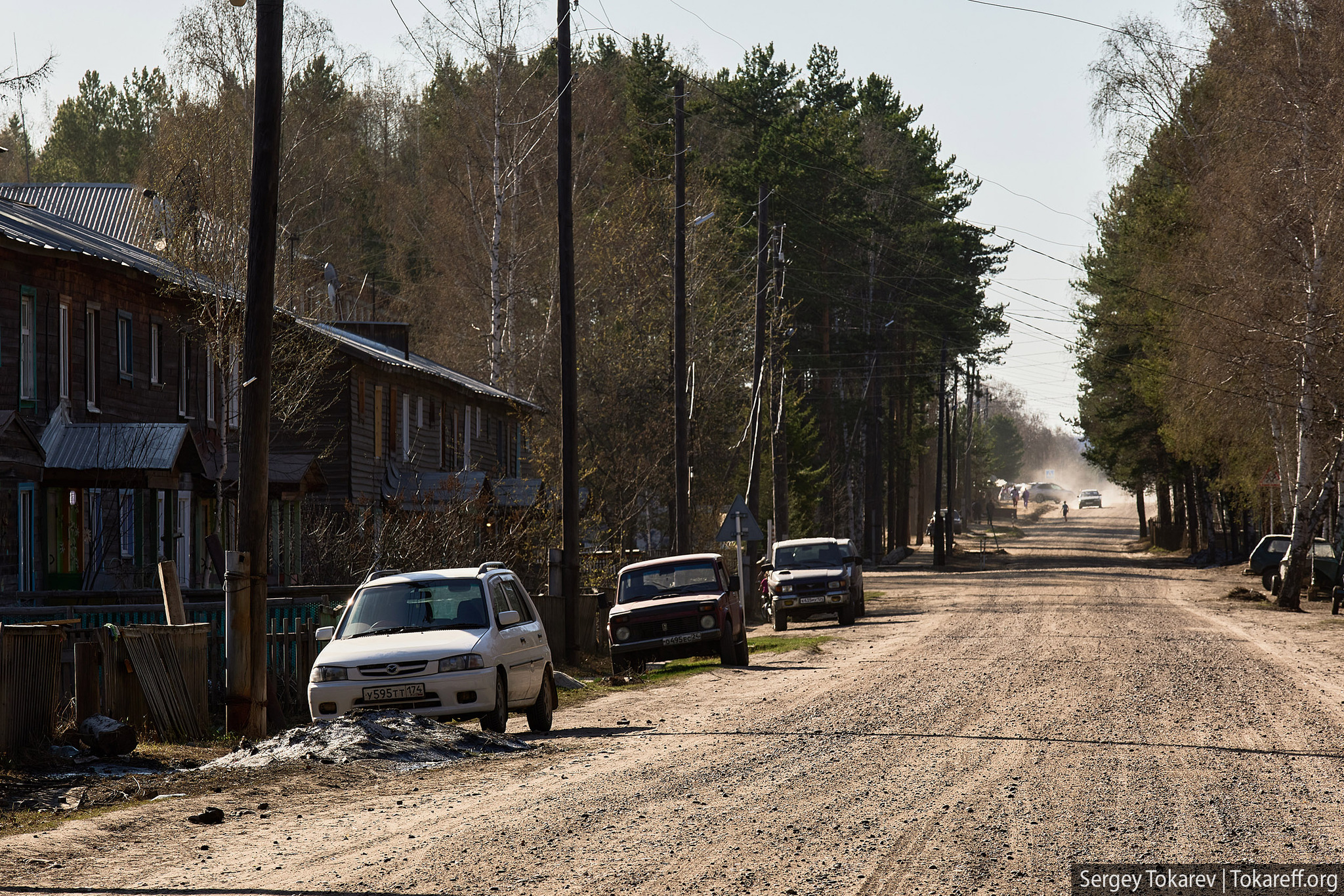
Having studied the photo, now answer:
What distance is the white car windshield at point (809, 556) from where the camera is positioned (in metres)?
32.4

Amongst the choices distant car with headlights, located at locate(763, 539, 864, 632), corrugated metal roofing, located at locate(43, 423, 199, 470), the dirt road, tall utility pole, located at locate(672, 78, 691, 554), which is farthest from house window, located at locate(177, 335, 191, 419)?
the dirt road

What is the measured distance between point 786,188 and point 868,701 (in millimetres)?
41259

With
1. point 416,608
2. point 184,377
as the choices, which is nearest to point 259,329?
point 416,608

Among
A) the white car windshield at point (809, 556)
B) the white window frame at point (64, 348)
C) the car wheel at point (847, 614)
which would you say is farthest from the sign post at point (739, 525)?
the white window frame at point (64, 348)

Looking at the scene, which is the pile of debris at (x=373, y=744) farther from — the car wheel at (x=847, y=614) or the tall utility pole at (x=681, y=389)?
the car wheel at (x=847, y=614)

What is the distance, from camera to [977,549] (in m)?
77.8

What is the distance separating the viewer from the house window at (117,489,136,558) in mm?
25234

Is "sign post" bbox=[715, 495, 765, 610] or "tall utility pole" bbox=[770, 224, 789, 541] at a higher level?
"tall utility pole" bbox=[770, 224, 789, 541]

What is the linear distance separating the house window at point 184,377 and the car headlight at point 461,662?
16667 millimetres

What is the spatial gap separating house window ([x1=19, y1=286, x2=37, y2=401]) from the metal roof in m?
1.03

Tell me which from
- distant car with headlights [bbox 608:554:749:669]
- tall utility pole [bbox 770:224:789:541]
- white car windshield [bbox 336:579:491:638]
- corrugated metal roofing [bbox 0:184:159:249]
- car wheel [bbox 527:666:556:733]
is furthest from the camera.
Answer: tall utility pole [bbox 770:224:789:541]

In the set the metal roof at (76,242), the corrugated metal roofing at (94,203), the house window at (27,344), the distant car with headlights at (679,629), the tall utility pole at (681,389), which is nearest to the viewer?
the distant car with headlights at (679,629)

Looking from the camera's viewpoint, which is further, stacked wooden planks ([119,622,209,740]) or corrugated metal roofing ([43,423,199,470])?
corrugated metal roofing ([43,423,199,470])

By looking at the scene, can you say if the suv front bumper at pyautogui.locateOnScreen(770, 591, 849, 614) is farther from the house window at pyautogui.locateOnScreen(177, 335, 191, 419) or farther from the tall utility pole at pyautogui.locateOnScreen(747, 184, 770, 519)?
the house window at pyautogui.locateOnScreen(177, 335, 191, 419)
